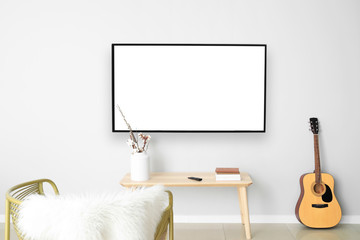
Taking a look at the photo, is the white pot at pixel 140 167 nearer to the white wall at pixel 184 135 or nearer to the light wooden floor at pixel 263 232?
the white wall at pixel 184 135

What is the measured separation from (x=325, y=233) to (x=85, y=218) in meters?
2.31

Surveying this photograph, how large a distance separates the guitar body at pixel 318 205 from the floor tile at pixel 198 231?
0.73 m

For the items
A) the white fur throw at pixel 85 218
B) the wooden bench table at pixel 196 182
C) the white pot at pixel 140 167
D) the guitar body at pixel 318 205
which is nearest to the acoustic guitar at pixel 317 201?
the guitar body at pixel 318 205

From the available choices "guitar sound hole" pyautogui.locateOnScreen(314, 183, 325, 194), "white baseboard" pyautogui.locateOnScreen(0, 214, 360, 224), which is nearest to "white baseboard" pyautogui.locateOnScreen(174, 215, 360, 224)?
"white baseboard" pyautogui.locateOnScreen(0, 214, 360, 224)

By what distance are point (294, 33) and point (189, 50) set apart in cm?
96

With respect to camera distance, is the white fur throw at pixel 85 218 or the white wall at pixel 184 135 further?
the white wall at pixel 184 135

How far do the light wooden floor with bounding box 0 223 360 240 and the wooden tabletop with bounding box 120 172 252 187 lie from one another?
1.56 feet

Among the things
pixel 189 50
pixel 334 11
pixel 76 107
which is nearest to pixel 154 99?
pixel 189 50

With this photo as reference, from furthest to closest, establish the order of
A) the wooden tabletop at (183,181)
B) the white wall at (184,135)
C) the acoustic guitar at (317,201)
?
the white wall at (184,135), the acoustic guitar at (317,201), the wooden tabletop at (183,181)

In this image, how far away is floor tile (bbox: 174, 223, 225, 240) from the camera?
2824 mm

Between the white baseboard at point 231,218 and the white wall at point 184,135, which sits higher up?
the white wall at point 184,135

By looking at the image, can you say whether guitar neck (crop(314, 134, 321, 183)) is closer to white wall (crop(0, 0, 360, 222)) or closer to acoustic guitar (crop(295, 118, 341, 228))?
acoustic guitar (crop(295, 118, 341, 228))

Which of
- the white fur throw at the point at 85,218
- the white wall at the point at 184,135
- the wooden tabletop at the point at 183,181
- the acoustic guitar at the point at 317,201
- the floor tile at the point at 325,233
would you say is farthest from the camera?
the white wall at the point at 184,135

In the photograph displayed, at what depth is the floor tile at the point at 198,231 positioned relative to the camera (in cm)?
282
